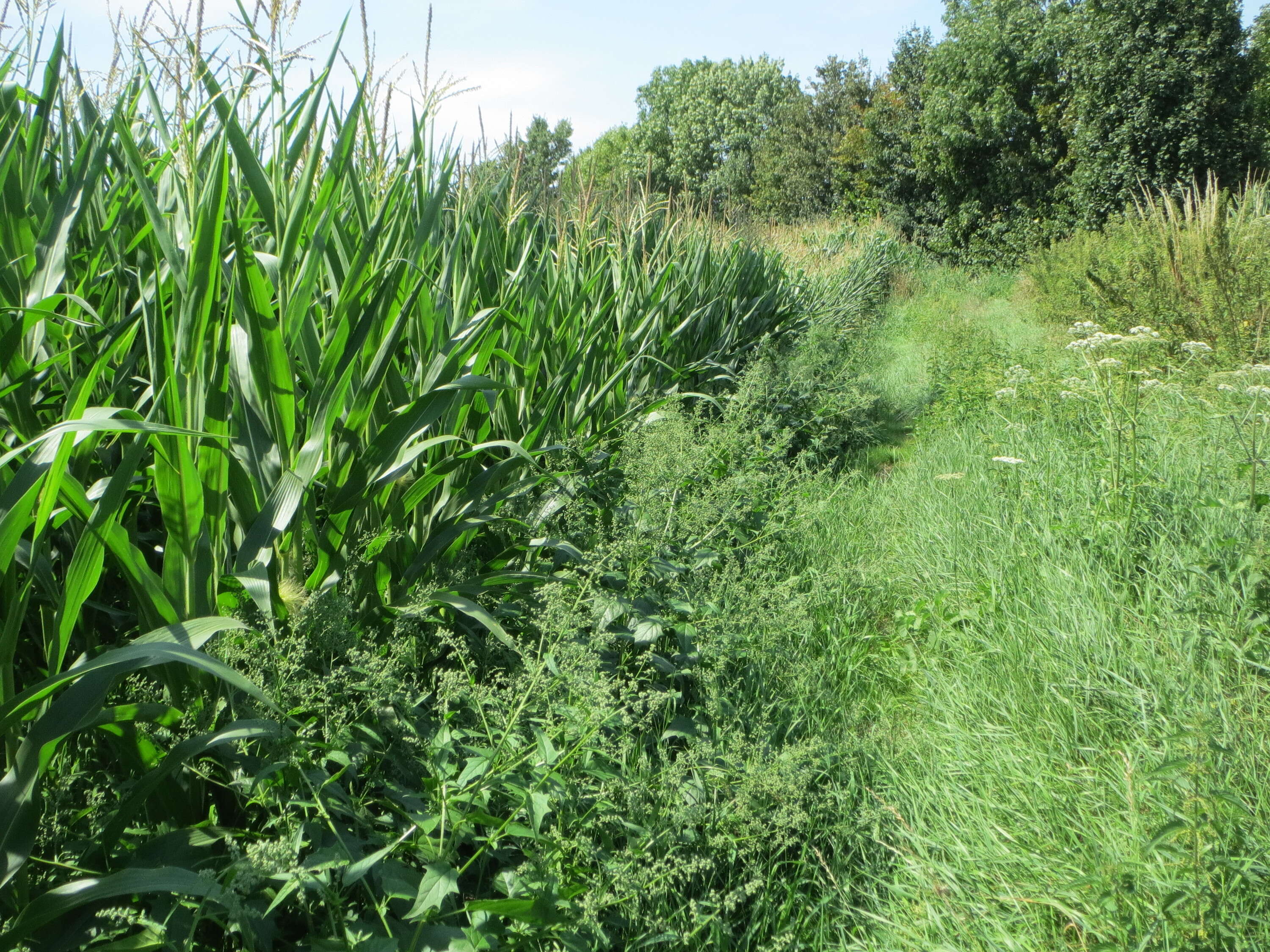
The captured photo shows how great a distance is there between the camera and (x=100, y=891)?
93 centimetres

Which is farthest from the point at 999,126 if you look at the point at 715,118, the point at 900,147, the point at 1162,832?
the point at 715,118

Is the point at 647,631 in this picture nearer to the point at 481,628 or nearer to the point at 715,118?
the point at 481,628

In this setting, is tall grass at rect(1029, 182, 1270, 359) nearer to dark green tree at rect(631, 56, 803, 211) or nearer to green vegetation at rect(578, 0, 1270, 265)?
green vegetation at rect(578, 0, 1270, 265)

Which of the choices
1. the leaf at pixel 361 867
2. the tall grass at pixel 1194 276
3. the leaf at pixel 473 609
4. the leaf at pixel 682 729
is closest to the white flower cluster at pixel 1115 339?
the tall grass at pixel 1194 276

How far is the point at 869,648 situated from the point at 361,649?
1.98 m

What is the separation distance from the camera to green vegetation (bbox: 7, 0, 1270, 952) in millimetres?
1145

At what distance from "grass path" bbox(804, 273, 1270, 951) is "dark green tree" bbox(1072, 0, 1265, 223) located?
15.6 meters

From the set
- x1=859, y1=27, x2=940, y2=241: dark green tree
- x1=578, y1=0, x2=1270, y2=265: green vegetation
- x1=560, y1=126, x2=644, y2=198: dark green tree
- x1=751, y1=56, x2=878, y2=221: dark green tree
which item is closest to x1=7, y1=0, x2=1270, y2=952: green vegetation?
x1=560, y1=126, x2=644, y2=198: dark green tree

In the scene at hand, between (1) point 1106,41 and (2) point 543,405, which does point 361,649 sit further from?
(1) point 1106,41

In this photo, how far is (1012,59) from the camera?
20078 millimetres

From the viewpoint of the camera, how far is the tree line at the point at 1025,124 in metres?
16.2

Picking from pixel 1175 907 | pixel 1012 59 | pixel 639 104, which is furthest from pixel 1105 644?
pixel 639 104

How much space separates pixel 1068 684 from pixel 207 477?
2137mm

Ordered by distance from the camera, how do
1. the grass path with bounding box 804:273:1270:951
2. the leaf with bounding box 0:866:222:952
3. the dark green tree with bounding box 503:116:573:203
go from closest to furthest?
the leaf with bounding box 0:866:222:952 < the grass path with bounding box 804:273:1270:951 < the dark green tree with bounding box 503:116:573:203
